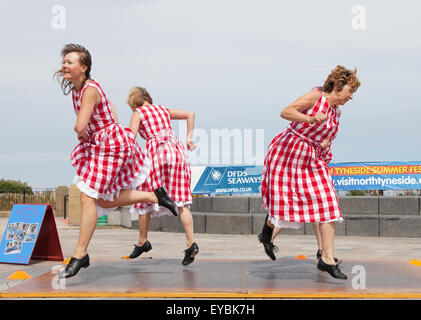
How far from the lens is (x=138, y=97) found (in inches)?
262

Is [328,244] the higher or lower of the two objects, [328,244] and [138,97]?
the lower

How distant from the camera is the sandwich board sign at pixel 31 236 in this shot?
22.4ft

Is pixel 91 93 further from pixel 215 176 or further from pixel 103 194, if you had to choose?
pixel 215 176

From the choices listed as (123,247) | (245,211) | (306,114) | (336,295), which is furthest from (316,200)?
(245,211)

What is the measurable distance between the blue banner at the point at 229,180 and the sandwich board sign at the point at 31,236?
883 cm

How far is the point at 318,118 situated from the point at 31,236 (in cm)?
372

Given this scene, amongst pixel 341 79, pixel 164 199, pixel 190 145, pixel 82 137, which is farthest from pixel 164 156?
pixel 341 79

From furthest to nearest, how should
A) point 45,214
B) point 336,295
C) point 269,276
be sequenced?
point 45,214 < point 269,276 < point 336,295

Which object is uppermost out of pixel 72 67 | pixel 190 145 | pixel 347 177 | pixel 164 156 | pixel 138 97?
pixel 72 67

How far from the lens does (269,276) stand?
17.7ft

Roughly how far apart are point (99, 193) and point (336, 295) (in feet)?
6.99

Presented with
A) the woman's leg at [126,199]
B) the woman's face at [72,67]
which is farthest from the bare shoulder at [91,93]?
the woman's leg at [126,199]
